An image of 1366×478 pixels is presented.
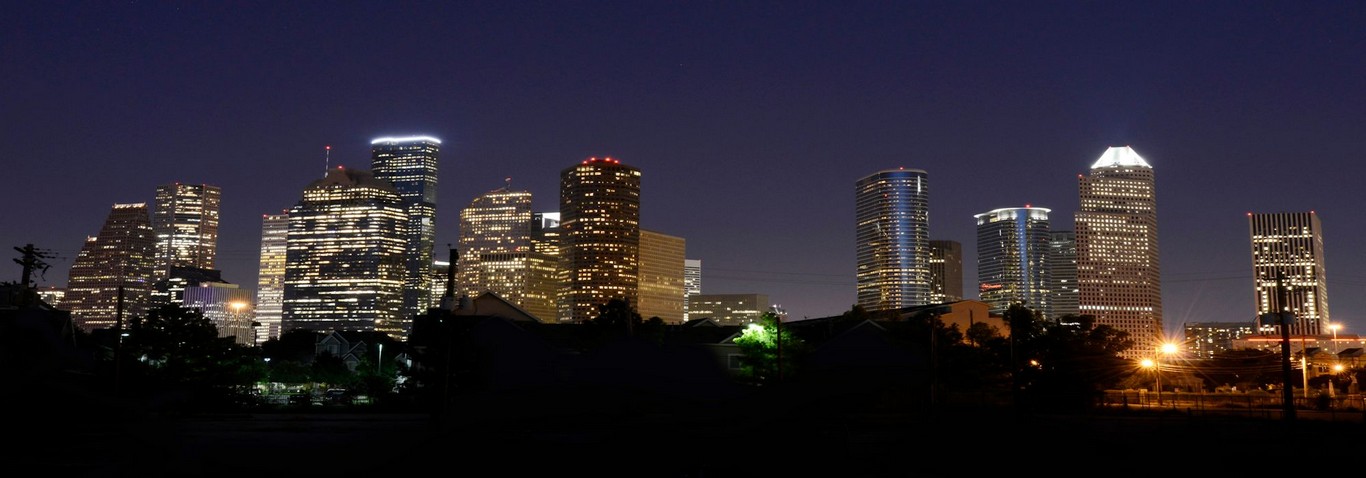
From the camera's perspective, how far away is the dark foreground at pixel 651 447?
81.1ft

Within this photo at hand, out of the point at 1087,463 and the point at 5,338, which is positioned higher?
the point at 5,338

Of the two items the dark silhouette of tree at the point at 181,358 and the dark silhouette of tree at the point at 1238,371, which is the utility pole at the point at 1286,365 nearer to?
the dark silhouette of tree at the point at 1238,371

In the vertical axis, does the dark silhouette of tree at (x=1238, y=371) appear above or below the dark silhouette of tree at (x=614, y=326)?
below

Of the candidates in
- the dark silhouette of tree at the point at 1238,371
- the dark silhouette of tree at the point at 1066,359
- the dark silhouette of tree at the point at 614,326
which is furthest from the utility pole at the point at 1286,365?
the dark silhouette of tree at the point at 1238,371

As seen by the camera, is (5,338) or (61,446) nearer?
(5,338)

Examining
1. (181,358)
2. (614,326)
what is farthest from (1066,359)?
(181,358)

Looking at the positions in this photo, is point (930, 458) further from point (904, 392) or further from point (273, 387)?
point (273, 387)

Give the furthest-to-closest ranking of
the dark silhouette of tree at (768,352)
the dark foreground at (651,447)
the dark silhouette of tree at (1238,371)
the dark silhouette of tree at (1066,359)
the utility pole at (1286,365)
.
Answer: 1. the dark silhouette of tree at (1238,371)
2. the dark silhouette of tree at (768,352)
3. the dark silhouette of tree at (1066,359)
4. the utility pole at (1286,365)
5. the dark foreground at (651,447)

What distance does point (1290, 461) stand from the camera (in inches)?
1144


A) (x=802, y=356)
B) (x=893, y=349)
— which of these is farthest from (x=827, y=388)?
(x=893, y=349)

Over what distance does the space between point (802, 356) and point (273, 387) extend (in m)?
57.0

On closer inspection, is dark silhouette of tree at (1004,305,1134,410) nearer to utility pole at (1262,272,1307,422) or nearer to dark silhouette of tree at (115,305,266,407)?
utility pole at (1262,272,1307,422)

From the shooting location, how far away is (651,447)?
1205 inches

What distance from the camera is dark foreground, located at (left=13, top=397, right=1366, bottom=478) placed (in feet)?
81.1
